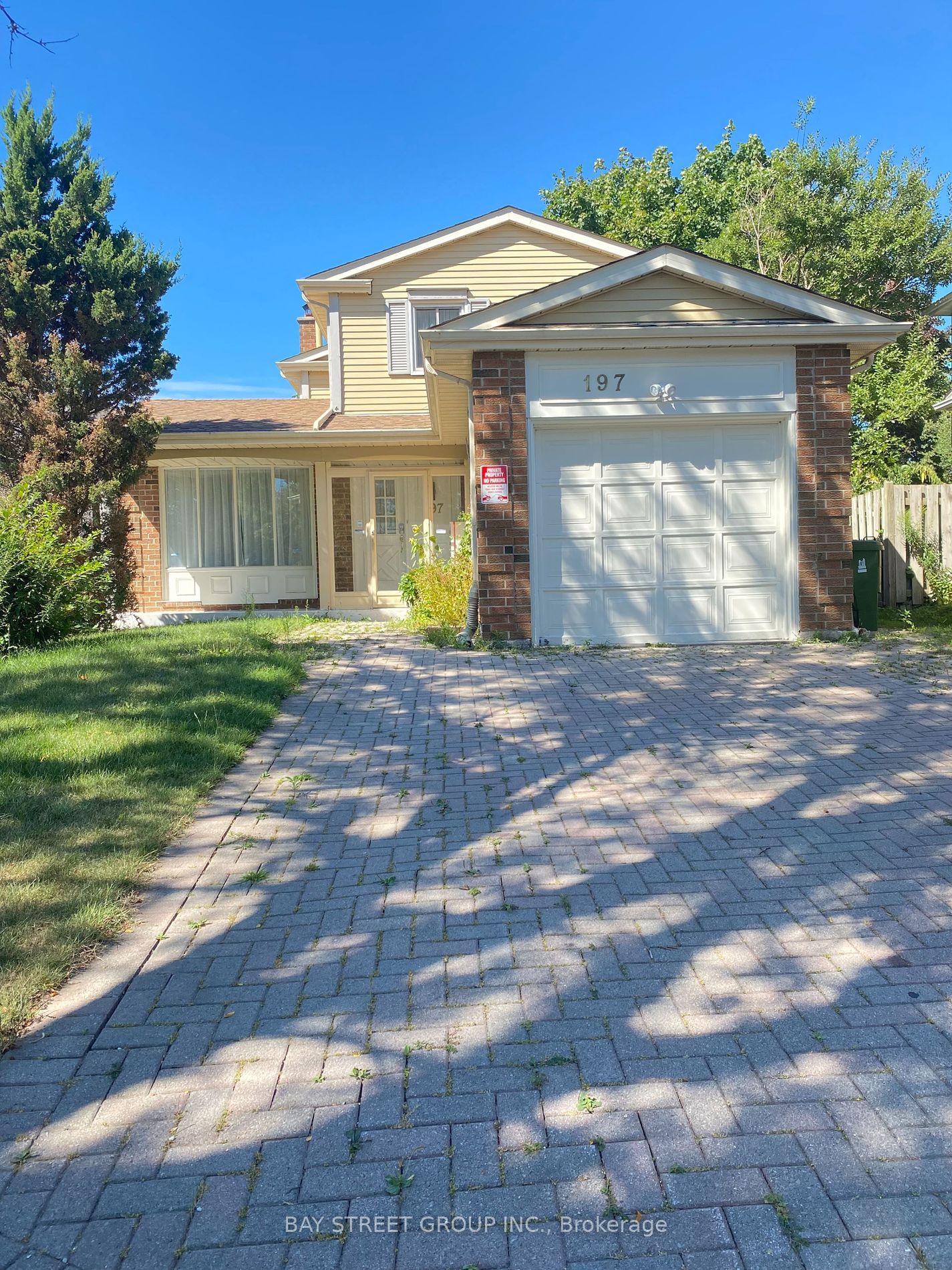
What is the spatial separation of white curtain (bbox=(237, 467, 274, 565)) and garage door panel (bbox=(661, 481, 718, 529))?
352 inches

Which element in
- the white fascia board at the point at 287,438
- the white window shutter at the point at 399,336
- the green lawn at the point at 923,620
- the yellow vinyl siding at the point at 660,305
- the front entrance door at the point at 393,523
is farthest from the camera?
the white window shutter at the point at 399,336

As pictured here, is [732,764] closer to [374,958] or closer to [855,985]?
[855,985]

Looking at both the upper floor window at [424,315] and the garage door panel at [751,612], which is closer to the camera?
the garage door panel at [751,612]

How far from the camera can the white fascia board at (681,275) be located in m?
10.7

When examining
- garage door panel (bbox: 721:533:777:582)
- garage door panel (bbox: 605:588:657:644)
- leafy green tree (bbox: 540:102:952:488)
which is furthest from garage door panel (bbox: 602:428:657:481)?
leafy green tree (bbox: 540:102:952:488)

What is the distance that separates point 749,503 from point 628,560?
1575 mm

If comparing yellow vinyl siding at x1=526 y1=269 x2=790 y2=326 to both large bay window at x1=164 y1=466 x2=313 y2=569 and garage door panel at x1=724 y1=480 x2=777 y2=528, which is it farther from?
large bay window at x1=164 y1=466 x2=313 y2=569

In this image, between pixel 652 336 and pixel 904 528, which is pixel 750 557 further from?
pixel 904 528

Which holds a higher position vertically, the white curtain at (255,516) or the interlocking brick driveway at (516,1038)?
the white curtain at (255,516)

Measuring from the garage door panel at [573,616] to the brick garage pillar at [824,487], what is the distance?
2.40 m

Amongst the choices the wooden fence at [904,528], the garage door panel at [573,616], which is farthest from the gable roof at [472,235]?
the garage door panel at [573,616]

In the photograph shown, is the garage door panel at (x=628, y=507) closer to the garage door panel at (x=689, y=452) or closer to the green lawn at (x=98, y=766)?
the garage door panel at (x=689, y=452)

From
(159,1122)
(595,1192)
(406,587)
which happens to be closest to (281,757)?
(159,1122)

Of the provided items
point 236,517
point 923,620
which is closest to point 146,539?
point 236,517
